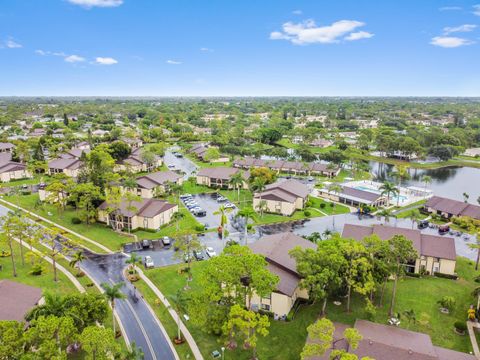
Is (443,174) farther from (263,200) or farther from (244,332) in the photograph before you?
(244,332)

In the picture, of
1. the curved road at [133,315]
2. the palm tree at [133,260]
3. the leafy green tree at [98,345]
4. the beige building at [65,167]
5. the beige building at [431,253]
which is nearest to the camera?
the leafy green tree at [98,345]

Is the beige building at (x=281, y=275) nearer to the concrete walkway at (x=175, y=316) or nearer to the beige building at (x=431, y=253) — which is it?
the concrete walkway at (x=175, y=316)

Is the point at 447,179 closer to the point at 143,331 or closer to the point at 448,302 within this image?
the point at 448,302

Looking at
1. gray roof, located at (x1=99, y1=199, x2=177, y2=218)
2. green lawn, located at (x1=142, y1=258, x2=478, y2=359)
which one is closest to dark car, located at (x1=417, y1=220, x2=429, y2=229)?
green lawn, located at (x1=142, y1=258, x2=478, y2=359)

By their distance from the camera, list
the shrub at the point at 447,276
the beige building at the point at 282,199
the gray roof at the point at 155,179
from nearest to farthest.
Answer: the shrub at the point at 447,276, the beige building at the point at 282,199, the gray roof at the point at 155,179

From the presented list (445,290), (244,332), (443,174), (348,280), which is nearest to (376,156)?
(443,174)

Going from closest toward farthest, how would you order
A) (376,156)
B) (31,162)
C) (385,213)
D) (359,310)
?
1. (359,310)
2. (385,213)
3. (31,162)
4. (376,156)

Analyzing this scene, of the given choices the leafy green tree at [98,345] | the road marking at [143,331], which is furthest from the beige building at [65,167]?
the leafy green tree at [98,345]
